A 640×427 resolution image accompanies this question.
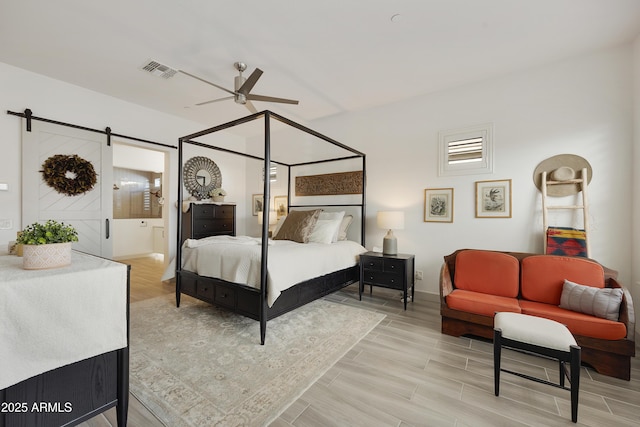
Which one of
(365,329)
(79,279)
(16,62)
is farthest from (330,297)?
(16,62)

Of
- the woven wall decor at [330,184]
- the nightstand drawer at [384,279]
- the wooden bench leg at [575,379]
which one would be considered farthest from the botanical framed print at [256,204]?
the wooden bench leg at [575,379]

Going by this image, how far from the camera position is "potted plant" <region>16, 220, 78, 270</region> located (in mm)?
1121

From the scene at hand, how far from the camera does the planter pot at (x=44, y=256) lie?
44.0 inches

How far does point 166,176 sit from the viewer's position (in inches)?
185

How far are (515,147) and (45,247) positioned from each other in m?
4.22

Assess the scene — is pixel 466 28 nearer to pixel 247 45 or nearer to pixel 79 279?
pixel 247 45

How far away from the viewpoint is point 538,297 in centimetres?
252

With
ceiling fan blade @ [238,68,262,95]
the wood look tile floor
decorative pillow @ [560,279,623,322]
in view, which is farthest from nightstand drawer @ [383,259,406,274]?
ceiling fan blade @ [238,68,262,95]

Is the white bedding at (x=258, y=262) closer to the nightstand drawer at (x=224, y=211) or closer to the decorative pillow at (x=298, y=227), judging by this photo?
the decorative pillow at (x=298, y=227)

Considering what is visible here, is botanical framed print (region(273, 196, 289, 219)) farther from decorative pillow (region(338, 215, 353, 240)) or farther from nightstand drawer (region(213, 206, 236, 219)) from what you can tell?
decorative pillow (region(338, 215, 353, 240))

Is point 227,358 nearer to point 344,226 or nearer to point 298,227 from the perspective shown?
point 298,227

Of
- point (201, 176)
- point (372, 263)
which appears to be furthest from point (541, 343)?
point (201, 176)

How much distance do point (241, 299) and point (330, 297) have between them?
1546 millimetres

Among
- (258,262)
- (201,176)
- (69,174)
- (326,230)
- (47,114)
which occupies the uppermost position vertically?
(47,114)
